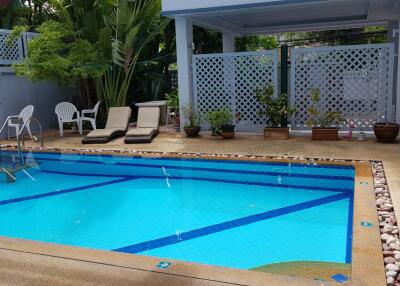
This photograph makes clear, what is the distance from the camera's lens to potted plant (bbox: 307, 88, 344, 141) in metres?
9.88

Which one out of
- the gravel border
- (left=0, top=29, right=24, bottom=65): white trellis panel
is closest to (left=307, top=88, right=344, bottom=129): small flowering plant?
the gravel border

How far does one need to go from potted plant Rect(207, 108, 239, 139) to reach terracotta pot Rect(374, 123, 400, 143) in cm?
351

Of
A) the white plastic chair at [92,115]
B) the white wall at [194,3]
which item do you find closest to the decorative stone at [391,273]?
the white wall at [194,3]

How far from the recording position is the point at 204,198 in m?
6.77

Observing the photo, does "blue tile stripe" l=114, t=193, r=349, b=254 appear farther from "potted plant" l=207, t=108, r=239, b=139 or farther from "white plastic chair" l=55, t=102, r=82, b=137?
"white plastic chair" l=55, t=102, r=82, b=137

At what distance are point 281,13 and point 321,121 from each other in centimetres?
384

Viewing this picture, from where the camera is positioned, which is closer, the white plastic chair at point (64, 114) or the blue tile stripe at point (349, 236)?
the blue tile stripe at point (349, 236)

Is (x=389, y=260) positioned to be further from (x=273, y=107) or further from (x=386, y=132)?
→ (x=273, y=107)

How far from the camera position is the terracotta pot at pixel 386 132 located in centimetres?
912

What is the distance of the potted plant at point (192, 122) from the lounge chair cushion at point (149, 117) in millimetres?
819

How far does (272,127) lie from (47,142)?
621cm

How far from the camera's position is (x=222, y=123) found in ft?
35.8

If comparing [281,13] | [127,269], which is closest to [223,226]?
[127,269]

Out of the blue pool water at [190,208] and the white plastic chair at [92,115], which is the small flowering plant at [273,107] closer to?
the blue pool water at [190,208]
